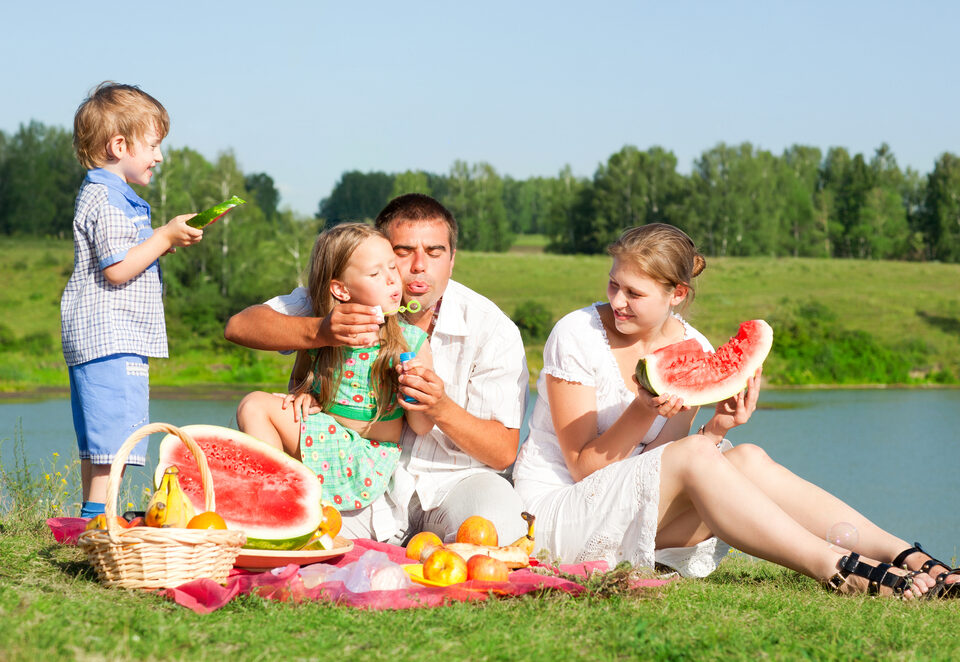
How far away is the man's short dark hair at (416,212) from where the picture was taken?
482 cm

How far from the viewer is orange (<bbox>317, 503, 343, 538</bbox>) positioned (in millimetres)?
4195

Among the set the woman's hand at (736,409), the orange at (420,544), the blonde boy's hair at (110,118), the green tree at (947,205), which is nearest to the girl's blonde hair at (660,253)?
the woman's hand at (736,409)

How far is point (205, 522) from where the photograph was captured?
3643 mm

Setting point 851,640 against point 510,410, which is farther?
point 510,410

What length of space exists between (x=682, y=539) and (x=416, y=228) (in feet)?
6.52

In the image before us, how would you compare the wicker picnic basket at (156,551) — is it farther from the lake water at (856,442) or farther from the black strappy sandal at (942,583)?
the lake water at (856,442)

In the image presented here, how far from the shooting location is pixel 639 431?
14.9 feet

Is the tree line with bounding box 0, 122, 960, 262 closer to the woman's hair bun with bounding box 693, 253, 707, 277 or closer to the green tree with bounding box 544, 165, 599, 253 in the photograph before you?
the green tree with bounding box 544, 165, 599, 253

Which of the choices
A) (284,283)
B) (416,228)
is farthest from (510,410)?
(284,283)

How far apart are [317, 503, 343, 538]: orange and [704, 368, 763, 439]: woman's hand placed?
71.1 inches

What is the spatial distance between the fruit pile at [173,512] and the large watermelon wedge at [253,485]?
0.20 m

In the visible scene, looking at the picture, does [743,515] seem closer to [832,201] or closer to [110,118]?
[110,118]

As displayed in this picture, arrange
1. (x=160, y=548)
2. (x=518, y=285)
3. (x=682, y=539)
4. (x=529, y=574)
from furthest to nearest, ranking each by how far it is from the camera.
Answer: (x=518, y=285), (x=682, y=539), (x=529, y=574), (x=160, y=548)

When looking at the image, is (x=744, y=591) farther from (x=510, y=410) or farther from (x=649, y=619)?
(x=510, y=410)
